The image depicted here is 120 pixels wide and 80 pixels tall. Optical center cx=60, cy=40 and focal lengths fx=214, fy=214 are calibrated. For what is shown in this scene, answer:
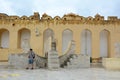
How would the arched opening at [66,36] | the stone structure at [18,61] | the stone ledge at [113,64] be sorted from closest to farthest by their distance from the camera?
1. the stone ledge at [113,64]
2. the stone structure at [18,61]
3. the arched opening at [66,36]

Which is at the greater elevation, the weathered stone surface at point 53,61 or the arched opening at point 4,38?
the arched opening at point 4,38

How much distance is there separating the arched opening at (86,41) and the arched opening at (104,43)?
1.43 meters

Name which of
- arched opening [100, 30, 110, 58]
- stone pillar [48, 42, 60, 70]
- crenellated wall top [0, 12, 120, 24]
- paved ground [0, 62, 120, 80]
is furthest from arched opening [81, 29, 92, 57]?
paved ground [0, 62, 120, 80]

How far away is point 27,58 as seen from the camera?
49.5 feet

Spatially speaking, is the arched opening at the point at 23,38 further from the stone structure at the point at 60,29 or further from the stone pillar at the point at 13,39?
the stone pillar at the point at 13,39

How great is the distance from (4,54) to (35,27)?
5.76m

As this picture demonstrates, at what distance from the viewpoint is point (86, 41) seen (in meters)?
26.4

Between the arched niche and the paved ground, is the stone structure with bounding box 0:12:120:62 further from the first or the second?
the paved ground

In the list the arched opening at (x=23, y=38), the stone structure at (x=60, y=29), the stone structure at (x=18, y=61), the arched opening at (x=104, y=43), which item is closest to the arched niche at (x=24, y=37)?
the arched opening at (x=23, y=38)

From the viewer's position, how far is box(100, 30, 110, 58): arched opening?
26.3 metres

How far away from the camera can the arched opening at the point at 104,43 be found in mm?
26308

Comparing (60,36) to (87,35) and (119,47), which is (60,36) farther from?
(119,47)

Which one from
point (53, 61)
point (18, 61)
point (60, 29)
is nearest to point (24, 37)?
point (60, 29)

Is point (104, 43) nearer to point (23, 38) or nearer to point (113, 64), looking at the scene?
point (23, 38)
